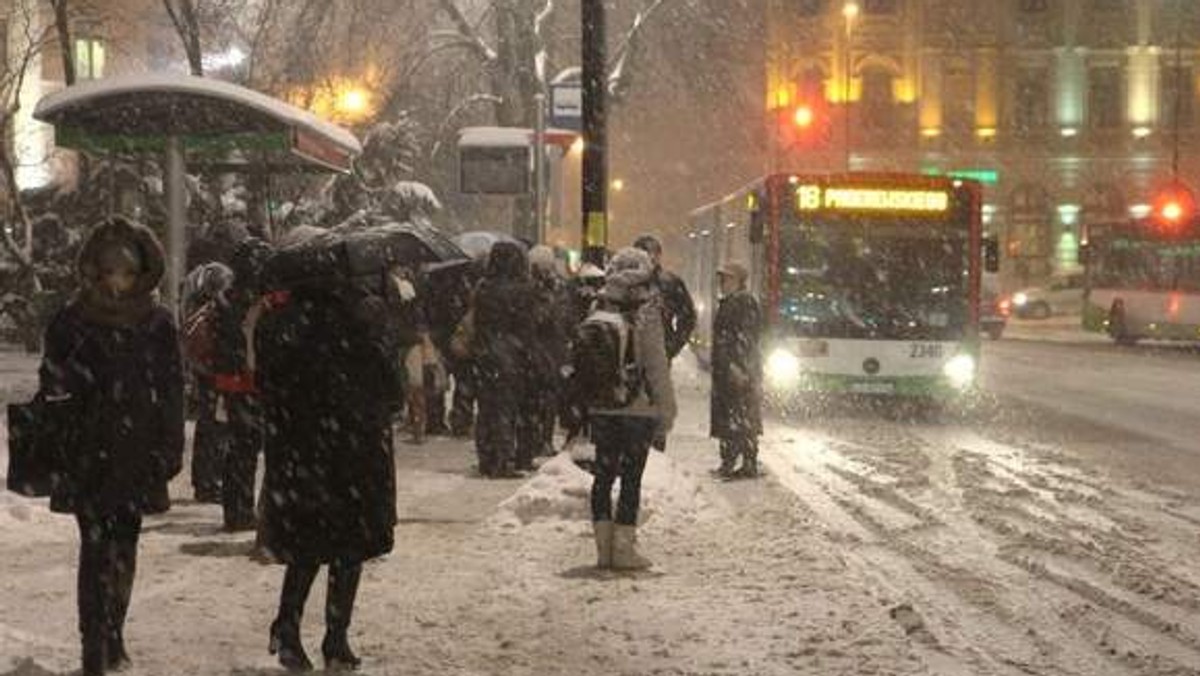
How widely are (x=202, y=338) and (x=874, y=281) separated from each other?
11634 mm

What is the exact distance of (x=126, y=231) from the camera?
6707 millimetres

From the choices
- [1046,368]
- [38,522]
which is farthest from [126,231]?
[1046,368]

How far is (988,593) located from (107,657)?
4.62 metres

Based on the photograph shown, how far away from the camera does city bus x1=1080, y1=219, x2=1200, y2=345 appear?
A: 135 feet

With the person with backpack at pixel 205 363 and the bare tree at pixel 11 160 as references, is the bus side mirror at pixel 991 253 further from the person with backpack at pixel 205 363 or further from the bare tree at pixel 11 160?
the person with backpack at pixel 205 363

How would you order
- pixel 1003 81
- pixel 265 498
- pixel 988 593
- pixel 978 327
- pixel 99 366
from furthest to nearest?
pixel 1003 81
pixel 978 327
pixel 988 593
pixel 265 498
pixel 99 366

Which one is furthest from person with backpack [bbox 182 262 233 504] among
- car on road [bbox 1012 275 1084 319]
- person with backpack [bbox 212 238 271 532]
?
car on road [bbox 1012 275 1084 319]

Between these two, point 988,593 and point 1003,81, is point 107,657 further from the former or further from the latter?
point 1003,81

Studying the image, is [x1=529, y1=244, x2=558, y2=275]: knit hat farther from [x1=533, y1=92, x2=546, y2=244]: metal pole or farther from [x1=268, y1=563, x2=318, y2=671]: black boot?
[x1=268, y1=563, x2=318, y2=671]: black boot

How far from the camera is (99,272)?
6629 millimetres

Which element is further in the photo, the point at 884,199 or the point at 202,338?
the point at 884,199

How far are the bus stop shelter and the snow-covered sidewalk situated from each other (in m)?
3.23

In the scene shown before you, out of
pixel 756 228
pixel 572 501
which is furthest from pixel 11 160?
pixel 572 501

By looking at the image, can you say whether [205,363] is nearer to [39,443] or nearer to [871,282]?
[39,443]
